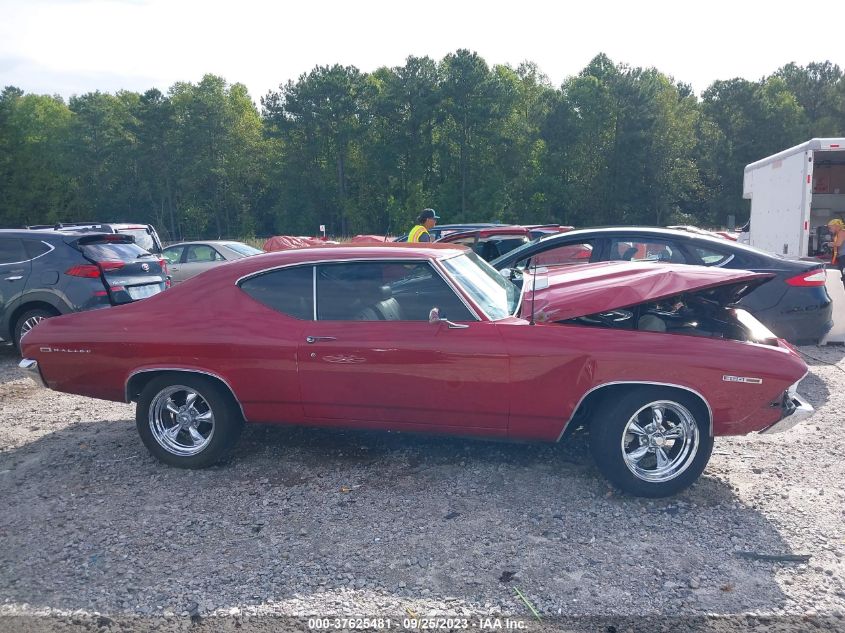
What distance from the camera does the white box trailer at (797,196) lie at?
11.8m

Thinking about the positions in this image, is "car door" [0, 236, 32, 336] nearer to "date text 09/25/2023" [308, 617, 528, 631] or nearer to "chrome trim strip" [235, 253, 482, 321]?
"chrome trim strip" [235, 253, 482, 321]

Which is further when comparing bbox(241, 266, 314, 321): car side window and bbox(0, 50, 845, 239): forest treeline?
bbox(0, 50, 845, 239): forest treeline

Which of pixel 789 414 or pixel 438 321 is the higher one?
pixel 438 321

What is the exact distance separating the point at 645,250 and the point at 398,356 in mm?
3995

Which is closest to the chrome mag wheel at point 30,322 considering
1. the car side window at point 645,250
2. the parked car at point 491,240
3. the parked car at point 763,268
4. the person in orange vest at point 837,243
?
the parked car at point 491,240

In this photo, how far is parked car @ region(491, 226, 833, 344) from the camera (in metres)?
7.25

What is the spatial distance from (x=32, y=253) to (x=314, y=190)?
195 feet

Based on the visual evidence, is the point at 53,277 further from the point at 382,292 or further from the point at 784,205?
Result: the point at 784,205

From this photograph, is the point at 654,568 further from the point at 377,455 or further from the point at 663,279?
the point at 377,455

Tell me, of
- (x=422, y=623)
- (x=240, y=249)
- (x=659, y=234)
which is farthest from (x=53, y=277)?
(x=240, y=249)

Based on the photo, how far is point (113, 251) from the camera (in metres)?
9.23

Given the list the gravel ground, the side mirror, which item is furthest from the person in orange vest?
the side mirror

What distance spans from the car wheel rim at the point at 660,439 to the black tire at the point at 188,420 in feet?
8.92

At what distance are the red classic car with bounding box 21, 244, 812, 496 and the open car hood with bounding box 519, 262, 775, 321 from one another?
1 cm
